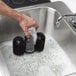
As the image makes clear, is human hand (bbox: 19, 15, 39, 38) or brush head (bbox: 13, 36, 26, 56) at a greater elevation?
human hand (bbox: 19, 15, 39, 38)

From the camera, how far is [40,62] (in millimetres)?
933

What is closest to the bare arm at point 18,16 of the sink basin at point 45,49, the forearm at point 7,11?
the forearm at point 7,11

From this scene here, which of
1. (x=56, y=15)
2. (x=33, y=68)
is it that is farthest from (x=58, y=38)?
(x=33, y=68)

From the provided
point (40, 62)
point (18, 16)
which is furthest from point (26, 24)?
point (40, 62)

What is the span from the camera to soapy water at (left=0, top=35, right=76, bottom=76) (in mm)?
886

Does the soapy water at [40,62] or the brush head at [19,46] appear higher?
the brush head at [19,46]

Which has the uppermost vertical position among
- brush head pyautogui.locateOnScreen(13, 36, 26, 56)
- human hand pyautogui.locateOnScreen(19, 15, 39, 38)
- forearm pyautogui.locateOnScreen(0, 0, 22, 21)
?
forearm pyautogui.locateOnScreen(0, 0, 22, 21)

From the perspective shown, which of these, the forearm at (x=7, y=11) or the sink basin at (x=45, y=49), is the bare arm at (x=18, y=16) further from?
the sink basin at (x=45, y=49)

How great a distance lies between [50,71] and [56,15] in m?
0.27

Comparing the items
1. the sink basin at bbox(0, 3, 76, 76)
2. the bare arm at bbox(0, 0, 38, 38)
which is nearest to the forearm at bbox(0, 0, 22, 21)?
the bare arm at bbox(0, 0, 38, 38)

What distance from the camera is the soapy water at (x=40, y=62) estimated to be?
89 centimetres

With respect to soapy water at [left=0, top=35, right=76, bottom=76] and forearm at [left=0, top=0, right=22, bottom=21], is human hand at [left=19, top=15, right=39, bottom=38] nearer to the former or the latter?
forearm at [left=0, top=0, right=22, bottom=21]

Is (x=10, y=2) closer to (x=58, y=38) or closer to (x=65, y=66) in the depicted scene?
(x=58, y=38)

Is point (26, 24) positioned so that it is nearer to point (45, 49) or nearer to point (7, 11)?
point (7, 11)
